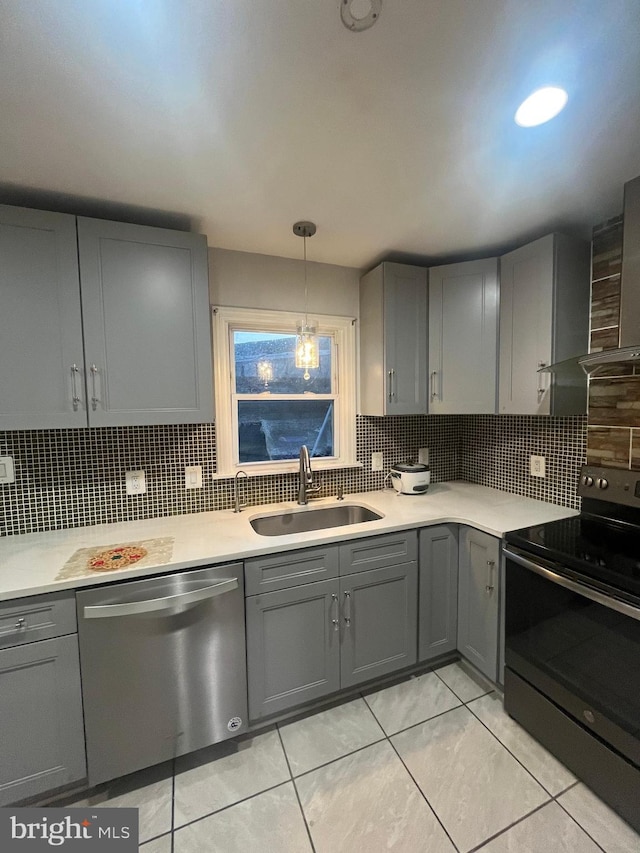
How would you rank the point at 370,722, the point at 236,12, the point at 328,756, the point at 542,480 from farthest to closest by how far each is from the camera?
the point at 542,480 → the point at 370,722 → the point at 328,756 → the point at 236,12

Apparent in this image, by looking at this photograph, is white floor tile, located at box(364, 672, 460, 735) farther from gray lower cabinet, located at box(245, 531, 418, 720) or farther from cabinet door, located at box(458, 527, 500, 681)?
cabinet door, located at box(458, 527, 500, 681)

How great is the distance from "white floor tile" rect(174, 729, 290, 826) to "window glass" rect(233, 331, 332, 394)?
176 centimetres

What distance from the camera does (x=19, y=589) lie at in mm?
1200

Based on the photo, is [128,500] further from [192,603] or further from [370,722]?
[370,722]

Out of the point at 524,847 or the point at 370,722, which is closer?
the point at 524,847

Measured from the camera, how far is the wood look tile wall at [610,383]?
1.73 meters

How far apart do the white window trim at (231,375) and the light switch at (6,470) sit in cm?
96

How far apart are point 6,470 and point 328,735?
1947 mm

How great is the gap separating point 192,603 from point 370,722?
1061 millimetres

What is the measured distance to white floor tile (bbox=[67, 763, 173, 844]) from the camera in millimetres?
1266

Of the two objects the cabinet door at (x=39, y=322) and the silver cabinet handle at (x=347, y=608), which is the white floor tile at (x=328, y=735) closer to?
the silver cabinet handle at (x=347, y=608)

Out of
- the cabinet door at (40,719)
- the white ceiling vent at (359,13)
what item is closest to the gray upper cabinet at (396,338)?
the white ceiling vent at (359,13)

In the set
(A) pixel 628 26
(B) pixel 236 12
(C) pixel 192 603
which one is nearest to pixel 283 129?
(B) pixel 236 12

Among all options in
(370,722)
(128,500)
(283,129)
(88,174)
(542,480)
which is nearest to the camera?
(283,129)
